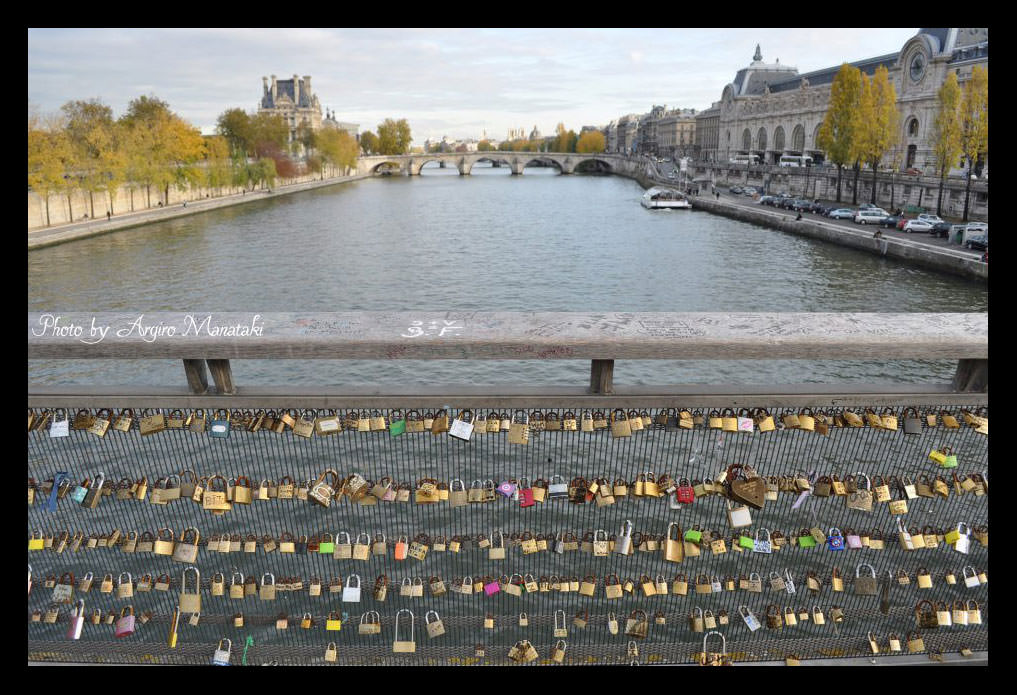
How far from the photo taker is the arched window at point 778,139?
84188 millimetres

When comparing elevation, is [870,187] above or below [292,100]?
below

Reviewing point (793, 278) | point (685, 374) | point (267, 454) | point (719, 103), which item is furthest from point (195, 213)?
point (719, 103)

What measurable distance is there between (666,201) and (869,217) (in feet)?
62.0

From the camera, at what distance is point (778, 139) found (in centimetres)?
8500

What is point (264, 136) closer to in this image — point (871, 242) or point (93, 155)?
point (93, 155)

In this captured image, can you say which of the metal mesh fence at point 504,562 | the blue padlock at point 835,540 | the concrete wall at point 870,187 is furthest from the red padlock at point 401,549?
the concrete wall at point 870,187

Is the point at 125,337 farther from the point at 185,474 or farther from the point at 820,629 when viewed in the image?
the point at 820,629

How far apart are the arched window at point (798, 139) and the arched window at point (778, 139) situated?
9.36 feet

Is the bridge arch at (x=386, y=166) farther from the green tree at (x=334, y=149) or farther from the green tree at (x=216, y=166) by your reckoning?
the green tree at (x=216, y=166)

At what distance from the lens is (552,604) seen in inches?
130

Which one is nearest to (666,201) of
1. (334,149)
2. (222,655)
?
(222,655)

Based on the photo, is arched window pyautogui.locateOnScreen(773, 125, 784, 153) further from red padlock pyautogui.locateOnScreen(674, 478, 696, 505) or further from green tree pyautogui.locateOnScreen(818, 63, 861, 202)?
red padlock pyautogui.locateOnScreen(674, 478, 696, 505)

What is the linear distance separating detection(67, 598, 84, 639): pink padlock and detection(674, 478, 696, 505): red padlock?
8.75 ft

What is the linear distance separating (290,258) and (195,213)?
80.3 ft
